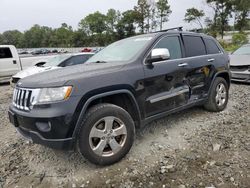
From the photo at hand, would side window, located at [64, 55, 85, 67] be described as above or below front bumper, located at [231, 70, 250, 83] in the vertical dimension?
above

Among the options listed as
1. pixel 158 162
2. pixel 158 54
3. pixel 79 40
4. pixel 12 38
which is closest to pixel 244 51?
pixel 158 54

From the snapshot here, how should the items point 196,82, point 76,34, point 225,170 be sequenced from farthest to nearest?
1. point 76,34
2. point 196,82
3. point 225,170

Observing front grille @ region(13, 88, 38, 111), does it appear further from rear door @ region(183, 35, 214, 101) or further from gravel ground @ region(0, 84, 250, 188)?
rear door @ region(183, 35, 214, 101)

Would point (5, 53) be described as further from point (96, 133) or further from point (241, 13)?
point (241, 13)

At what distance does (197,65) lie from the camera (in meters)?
3.63

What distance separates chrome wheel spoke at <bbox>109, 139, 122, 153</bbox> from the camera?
2521 millimetres

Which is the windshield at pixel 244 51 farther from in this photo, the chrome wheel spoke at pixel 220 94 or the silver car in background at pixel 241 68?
the chrome wheel spoke at pixel 220 94

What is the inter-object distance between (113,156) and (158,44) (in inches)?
72.3

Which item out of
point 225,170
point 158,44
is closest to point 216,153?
point 225,170

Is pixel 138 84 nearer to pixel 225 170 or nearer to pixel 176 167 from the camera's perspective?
pixel 176 167

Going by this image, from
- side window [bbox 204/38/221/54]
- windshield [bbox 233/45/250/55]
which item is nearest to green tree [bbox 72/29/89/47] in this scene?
windshield [bbox 233/45/250/55]

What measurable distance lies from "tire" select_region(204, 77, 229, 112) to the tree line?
18683 mm

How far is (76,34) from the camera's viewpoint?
68.6m

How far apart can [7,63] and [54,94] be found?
8.36 m
